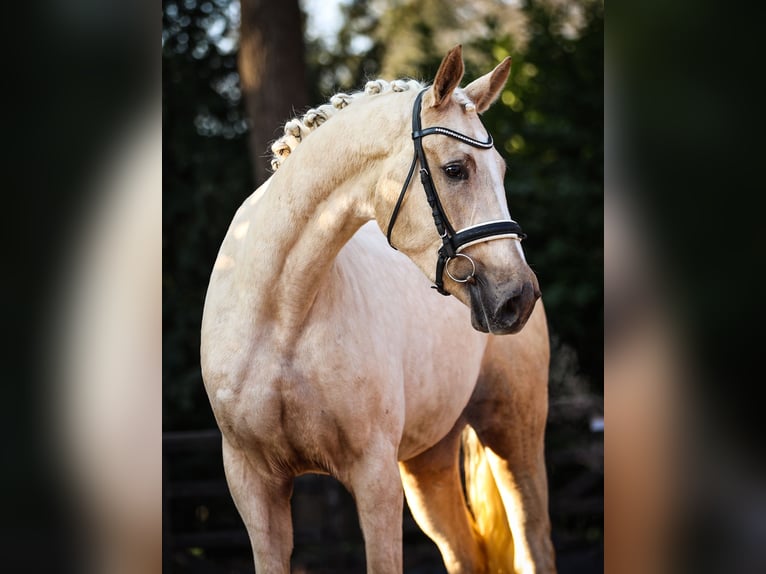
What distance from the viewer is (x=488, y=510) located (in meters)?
4.18

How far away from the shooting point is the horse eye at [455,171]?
2.46 m

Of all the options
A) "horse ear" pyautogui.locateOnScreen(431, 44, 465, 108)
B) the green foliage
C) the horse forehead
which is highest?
the green foliage

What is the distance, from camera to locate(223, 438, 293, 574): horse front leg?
113 inches

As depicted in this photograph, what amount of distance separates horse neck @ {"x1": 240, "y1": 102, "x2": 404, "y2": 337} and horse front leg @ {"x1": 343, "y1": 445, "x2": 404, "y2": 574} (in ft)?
1.54

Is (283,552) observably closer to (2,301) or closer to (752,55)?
(2,301)

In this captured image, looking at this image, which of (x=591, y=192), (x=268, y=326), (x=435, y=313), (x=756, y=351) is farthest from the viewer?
(x=591, y=192)

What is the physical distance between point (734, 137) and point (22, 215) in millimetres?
1291

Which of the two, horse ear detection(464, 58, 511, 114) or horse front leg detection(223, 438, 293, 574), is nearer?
horse ear detection(464, 58, 511, 114)

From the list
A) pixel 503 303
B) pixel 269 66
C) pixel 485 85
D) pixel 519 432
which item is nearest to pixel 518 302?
pixel 503 303

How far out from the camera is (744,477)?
169 centimetres

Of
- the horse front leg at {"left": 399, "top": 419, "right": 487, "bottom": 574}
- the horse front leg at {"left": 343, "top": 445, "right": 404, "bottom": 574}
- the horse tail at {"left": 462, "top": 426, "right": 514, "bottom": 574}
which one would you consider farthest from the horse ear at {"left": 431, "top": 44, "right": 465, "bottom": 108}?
the horse tail at {"left": 462, "top": 426, "right": 514, "bottom": 574}

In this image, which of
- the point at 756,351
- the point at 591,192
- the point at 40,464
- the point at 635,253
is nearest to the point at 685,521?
the point at 756,351

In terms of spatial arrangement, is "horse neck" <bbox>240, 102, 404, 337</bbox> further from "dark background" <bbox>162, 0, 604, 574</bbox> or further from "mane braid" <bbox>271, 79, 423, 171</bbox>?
"dark background" <bbox>162, 0, 604, 574</bbox>

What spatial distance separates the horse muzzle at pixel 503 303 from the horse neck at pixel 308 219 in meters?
0.42
